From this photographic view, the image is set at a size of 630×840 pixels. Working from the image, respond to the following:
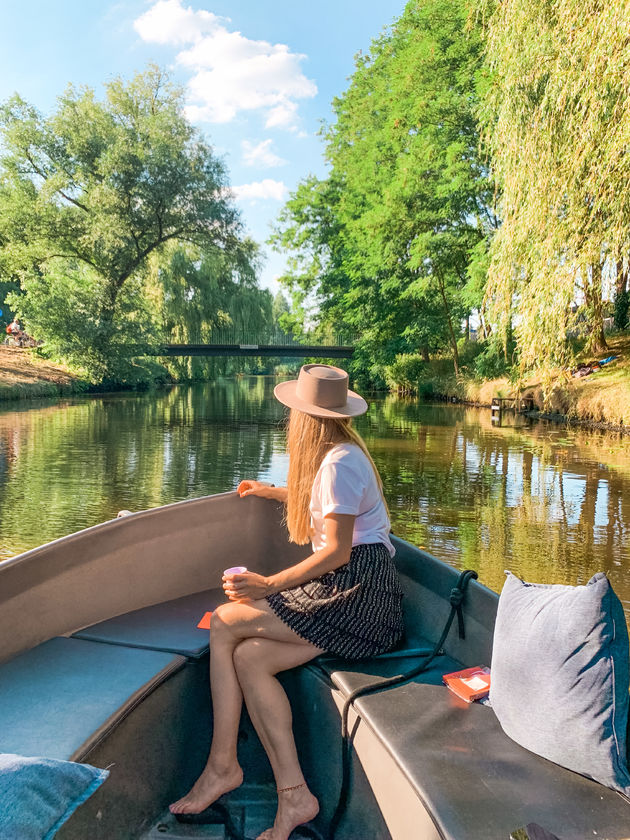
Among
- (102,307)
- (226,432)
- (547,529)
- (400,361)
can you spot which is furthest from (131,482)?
(400,361)

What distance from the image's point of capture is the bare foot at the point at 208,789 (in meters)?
1.96

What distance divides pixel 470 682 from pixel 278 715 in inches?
21.7

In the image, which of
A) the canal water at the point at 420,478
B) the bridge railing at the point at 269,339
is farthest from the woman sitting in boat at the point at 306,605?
the bridge railing at the point at 269,339

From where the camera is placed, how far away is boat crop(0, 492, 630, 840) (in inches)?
57.6

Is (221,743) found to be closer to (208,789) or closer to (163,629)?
(208,789)

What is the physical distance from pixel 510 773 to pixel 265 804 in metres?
0.93

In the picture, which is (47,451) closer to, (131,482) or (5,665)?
(131,482)

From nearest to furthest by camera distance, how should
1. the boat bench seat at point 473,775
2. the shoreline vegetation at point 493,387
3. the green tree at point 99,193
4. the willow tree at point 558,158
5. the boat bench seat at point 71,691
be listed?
the boat bench seat at point 473,775
the boat bench seat at point 71,691
the willow tree at point 558,158
the shoreline vegetation at point 493,387
the green tree at point 99,193

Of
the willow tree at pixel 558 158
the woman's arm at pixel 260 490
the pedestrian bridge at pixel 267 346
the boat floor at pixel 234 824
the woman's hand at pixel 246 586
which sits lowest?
the boat floor at pixel 234 824

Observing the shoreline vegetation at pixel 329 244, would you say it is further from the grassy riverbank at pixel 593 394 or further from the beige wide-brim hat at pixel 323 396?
the beige wide-brim hat at pixel 323 396

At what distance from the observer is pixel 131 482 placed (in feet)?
Result: 27.3

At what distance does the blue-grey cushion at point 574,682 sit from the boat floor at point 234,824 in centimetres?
75

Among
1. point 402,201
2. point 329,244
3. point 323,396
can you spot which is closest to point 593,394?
point 402,201

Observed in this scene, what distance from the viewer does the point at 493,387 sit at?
2080 centimetres
